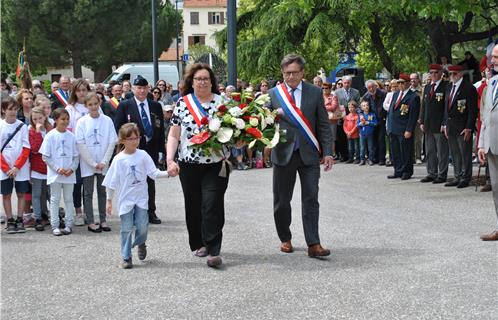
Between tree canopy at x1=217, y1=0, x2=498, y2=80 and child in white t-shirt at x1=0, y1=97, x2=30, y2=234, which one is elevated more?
tree canopy at x1=217, y1=0, x2=498, y2=80

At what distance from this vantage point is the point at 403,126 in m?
15.9

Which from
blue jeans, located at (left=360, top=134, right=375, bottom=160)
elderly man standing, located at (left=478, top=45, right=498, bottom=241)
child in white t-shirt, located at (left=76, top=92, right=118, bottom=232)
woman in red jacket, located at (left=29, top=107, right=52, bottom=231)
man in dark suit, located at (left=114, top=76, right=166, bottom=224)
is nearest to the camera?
elderly man standing, located at (left=478, top=45, right=498, bottom=241)

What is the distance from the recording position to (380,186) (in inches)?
572

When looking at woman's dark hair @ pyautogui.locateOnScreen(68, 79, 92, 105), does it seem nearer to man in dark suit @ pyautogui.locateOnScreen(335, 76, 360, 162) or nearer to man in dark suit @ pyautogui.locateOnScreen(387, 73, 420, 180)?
man in dark suit @ pyautogui.locateOnScreen(387, 73, 420, 180)

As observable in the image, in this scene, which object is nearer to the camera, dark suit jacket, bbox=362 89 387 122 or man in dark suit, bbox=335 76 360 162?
dark suit jacket, bbox=362 89 387 122

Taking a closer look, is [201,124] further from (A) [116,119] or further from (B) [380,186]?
(B) [380,186]

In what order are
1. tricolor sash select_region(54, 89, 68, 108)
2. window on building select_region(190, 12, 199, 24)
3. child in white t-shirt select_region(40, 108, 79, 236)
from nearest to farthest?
child in white t-shirt select_region(40, 108, 79, 236) → tricolor sash select_region(54, 89, 68, 108) → window on building select_region(190, 12, 199, 24)

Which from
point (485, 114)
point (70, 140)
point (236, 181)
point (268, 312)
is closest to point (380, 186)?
point (236, 181)

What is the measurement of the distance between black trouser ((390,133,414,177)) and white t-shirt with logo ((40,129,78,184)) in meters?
7.29

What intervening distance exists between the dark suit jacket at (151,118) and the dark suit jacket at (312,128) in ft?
9.36

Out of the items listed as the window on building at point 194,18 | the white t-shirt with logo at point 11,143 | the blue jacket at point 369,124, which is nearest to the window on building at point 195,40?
the window on building at point 194,18

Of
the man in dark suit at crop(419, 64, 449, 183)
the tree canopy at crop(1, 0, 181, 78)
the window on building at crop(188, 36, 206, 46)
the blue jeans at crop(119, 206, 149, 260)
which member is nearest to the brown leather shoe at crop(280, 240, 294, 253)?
the blue jeans at crop(119, 206, 149, 260)

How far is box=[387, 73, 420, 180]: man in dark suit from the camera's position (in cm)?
1559

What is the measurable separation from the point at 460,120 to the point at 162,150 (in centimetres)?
551
